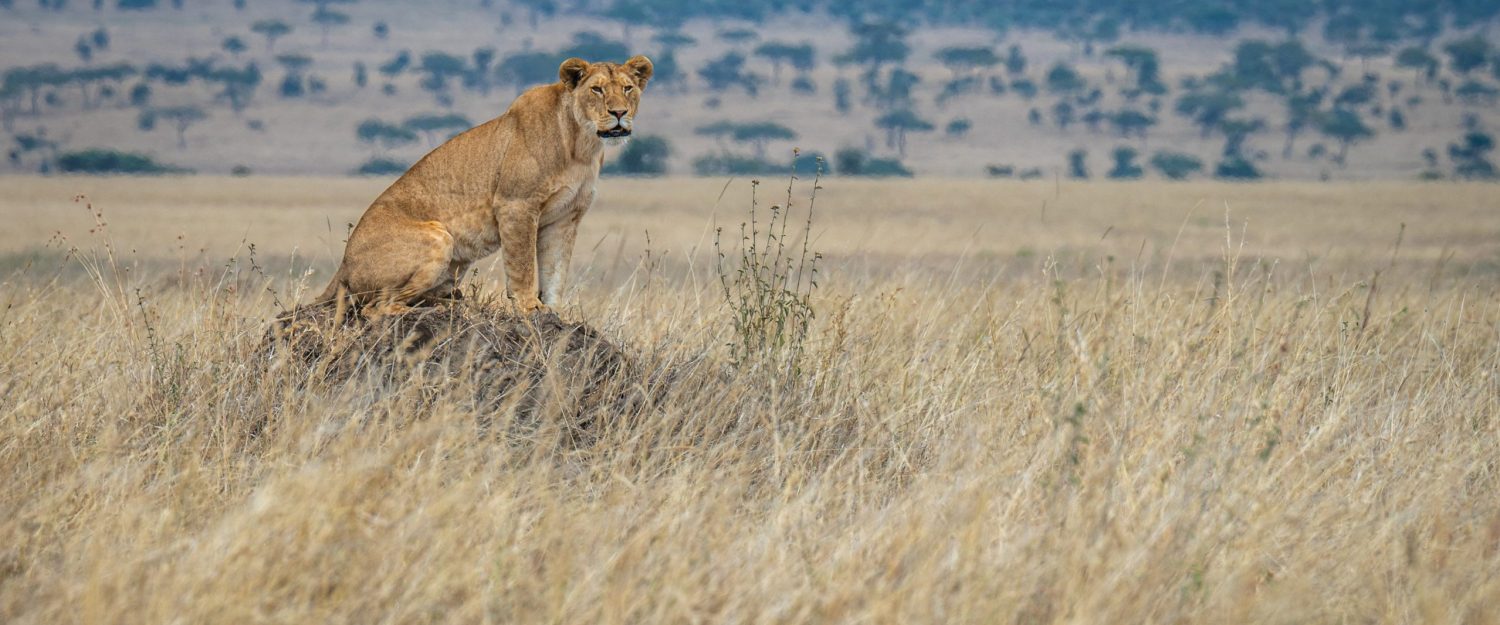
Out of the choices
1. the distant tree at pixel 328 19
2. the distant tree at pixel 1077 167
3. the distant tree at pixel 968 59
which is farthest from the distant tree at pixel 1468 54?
the distant tree at pixel 328 19

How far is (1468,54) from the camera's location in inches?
4525

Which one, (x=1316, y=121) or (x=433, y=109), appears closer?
(x=1316, y=121)

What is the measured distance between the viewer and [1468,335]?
31.4 feet

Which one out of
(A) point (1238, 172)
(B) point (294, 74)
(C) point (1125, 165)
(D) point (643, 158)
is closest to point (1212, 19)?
(C) point (1125, 165)

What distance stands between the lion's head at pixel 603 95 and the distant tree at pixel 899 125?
98002 millimetres

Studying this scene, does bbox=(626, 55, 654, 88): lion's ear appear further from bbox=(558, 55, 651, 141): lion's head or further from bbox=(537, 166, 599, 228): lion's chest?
bbox=(537, 166, 599, 228): lion's chest

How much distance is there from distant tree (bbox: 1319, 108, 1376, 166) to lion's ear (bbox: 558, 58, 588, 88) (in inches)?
3822

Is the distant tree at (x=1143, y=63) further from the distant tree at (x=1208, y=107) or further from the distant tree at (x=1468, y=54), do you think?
the distant tree at (x=1468, y=54)

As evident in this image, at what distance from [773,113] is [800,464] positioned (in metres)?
112

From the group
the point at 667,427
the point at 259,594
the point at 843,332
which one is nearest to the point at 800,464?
the point at 667,427

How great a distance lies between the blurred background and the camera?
95.5 m

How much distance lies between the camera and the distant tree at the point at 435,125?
95.9 meters

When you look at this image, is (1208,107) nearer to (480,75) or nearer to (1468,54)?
(1468,54)

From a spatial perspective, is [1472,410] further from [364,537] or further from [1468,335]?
[364,537]
